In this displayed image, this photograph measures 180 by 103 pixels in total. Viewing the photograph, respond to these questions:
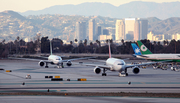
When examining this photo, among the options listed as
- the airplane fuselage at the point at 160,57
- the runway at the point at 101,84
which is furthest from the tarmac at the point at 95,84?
the airplane fuselage at the point at 160,57

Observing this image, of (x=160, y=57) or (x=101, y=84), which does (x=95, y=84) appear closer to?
(x=101, y=84)

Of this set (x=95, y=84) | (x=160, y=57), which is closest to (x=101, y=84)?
(x=95, y=84)

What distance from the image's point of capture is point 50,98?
3338 cm

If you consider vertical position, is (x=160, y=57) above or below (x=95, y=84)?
above

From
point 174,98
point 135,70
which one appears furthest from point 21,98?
point 135,70

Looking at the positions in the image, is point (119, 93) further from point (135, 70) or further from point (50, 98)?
point (135, 70)

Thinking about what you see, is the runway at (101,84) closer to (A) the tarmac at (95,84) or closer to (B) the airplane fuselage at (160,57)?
(A) the tarmac at (95,84)

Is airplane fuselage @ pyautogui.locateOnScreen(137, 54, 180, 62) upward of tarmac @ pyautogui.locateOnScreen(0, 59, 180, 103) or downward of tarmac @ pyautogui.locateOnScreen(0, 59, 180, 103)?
upward

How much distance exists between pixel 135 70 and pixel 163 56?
36055 millimetres

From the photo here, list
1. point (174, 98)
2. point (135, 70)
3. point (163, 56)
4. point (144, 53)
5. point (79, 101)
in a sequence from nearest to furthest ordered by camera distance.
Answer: point (79, 101) → point (174, 98) → point (135, 70) → point (163, 56) → point (144, 53)

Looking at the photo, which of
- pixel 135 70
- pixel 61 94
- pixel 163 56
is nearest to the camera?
pixel 61 94

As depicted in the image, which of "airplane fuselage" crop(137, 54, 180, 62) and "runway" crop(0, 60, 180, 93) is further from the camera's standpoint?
"airplane fuselage" crop(137, 54, 180, 62)

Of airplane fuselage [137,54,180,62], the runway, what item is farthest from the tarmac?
airplane fuselage [137,54,180,62]

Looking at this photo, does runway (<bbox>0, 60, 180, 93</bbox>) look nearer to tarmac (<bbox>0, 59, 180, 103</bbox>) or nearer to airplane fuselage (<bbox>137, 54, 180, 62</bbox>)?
tarmac (<bbox>0, 59, 180, 103</bbox>)
